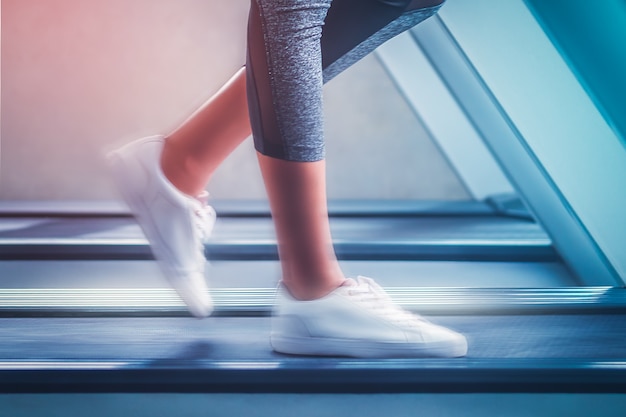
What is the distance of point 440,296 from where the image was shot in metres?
1.11

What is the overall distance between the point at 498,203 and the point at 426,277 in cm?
137

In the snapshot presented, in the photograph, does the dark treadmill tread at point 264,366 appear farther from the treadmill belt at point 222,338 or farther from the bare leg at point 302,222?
the bare leg at point 302,222

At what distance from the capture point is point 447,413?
0.72m

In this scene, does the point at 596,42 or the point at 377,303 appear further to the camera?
the point at 596,42

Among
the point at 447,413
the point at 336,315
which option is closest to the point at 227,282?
the point at 336,315

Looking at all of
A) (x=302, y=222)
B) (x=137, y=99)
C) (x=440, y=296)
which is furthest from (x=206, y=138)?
(x=137, y=99)

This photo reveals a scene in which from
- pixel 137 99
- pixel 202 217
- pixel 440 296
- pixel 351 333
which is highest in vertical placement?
pixel 137 99

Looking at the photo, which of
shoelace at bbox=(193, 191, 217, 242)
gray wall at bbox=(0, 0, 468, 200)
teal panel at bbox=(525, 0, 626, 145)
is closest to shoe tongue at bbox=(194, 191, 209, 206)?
shoelace at bbox=(193, 191, 217, 242)

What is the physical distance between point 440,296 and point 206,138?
0.51 m

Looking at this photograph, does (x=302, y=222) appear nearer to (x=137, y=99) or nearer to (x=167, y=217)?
(x=167, y=217)

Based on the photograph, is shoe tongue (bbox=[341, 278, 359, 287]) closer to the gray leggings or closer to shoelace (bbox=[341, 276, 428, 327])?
shoelace (bbox=[341, 276, 428, 327])

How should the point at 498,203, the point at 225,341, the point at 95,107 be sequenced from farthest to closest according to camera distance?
1. the point at 95,107
2. the point at 498,203
3. the point at 225,341

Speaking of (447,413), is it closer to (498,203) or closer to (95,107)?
(498,203)

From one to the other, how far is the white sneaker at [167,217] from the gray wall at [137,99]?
2.72 metres
